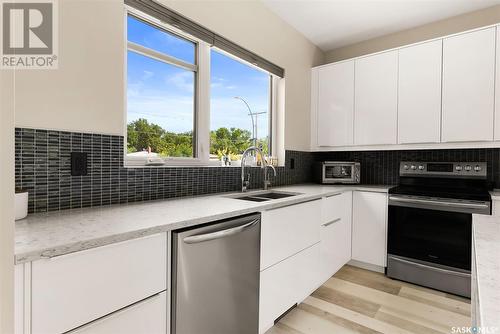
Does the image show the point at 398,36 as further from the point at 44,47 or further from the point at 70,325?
the point at 70,325

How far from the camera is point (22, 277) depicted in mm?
748

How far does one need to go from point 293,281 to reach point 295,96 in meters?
2.05

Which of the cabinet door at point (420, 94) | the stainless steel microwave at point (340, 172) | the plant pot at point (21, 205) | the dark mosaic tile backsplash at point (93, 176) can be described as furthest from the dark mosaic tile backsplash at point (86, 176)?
the cabinet door at point (420, 94)

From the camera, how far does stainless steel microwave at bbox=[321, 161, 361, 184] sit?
10.2ft

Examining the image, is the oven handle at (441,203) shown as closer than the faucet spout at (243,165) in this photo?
Yes

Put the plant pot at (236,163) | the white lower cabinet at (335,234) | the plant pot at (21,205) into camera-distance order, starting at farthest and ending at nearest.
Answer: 1. the plant pot at (236,163)
2. the white lower cabinet at (335,234)
3. the plant pot at (21,205)

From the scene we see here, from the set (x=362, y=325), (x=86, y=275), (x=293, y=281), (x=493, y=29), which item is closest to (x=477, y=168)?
(x=493, y=29)

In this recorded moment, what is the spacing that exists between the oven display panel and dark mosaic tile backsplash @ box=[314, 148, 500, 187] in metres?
0.16

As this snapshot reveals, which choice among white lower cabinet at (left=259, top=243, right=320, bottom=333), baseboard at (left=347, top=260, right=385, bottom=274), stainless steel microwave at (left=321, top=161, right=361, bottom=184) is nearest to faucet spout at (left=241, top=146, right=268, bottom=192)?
white lower cabinet at (left=259, top=243, right=320, bottom=333)

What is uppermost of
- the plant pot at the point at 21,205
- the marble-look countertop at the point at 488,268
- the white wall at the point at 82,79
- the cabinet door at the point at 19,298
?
the white wall at the point at 82,79

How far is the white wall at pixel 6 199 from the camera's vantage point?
16.3 inches

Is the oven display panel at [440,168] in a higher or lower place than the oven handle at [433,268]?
higher

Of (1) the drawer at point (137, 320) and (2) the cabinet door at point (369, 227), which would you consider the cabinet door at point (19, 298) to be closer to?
(1) the drawer at point (137, 320)

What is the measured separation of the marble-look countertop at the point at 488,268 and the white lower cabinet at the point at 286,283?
1.11 meters
